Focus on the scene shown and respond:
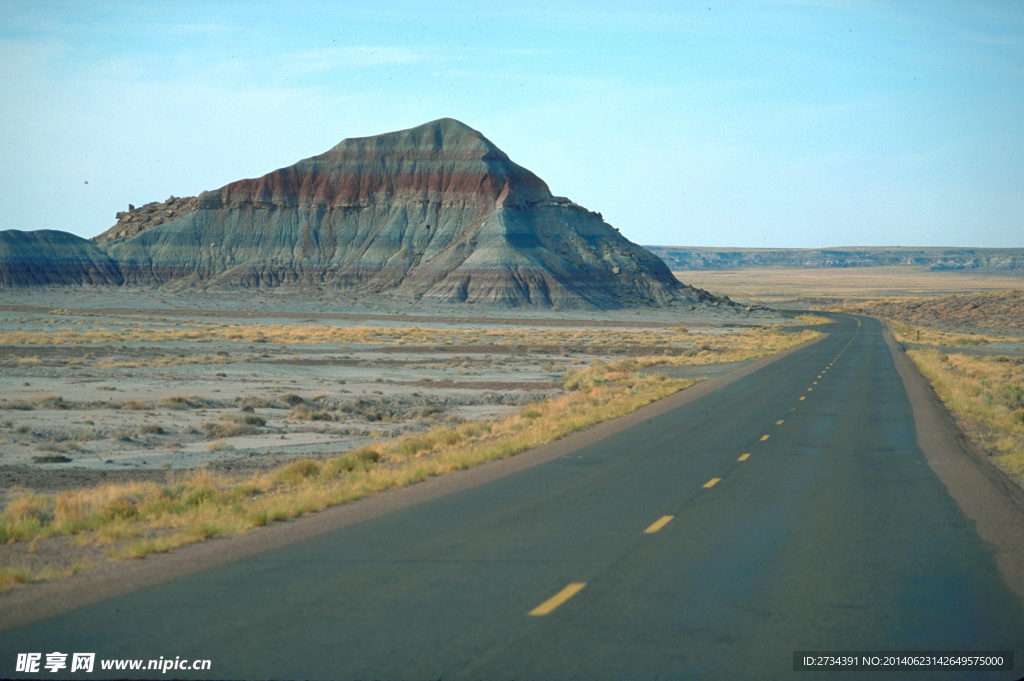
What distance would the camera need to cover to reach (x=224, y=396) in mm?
29406

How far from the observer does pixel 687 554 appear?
28.6ft

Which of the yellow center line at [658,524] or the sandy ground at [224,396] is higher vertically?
the yellow center line at [658,524]

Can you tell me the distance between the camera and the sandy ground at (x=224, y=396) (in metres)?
18.3

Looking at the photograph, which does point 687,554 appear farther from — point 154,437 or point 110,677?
point 154,437

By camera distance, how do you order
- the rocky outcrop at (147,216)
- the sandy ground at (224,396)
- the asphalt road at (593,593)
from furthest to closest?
the rocky outcrop at (147,216), the sandy ground at (224,396), the asphalt road at (593,593)

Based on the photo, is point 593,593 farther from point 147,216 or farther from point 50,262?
point 147,216

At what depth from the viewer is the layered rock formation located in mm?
120750

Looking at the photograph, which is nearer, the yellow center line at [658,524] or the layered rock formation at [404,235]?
the yellow center line at [658,524]

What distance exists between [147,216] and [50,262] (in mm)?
25588

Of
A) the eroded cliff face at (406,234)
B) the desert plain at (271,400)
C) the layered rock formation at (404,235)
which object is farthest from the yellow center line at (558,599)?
the eroded cliff face at (406,234)

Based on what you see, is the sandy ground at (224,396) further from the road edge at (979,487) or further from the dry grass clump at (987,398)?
the dry grass clump at (987,398)

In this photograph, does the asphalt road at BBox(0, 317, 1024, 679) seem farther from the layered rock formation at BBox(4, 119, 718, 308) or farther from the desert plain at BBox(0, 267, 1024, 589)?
the layered rock formation at BBox(4, 119, 718, 308)

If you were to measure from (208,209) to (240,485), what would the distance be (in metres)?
133

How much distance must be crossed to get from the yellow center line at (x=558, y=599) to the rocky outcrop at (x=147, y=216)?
14264 cm
